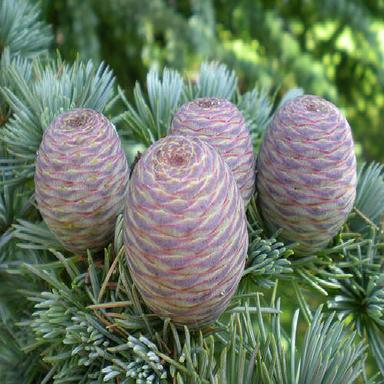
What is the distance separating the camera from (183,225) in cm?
33

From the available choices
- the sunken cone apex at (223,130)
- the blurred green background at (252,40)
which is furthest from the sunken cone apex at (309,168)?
the blurred green background at (252,40)

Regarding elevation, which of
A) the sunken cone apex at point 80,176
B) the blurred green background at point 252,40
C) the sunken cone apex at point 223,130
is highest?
the sunken cone apex at point 223,130

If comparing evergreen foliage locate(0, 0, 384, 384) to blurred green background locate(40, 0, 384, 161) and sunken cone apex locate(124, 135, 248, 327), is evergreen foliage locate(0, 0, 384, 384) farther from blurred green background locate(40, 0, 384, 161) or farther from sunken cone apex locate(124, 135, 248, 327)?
blurred green background locate(40, 0, 384, 161)

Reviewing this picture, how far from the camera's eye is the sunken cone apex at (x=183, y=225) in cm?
33

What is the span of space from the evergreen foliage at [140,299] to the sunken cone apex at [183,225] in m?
0.03

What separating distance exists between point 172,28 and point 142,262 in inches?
27.7

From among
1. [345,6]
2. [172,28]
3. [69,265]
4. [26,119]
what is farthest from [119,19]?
[69,265]

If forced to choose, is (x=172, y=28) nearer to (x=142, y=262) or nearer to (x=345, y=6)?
(x=345, y=6)

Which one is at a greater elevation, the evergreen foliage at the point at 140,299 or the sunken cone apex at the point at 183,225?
the sunken cone apex at the point at 183,225

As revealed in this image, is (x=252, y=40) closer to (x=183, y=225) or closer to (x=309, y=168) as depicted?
(x=309, y=168)

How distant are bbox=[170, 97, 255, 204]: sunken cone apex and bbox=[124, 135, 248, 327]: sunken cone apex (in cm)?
8

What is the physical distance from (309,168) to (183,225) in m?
0.14

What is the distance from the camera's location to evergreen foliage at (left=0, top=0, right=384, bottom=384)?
362mm

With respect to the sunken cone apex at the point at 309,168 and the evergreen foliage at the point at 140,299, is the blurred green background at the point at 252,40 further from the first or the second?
the sunken cone apex at the point at 309,168
